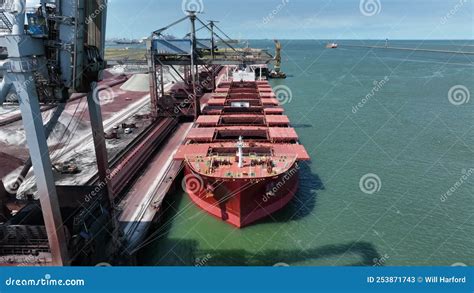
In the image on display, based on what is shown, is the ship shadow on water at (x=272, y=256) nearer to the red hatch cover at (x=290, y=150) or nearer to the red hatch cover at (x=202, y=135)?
the red hatch cover at (x=290, y=150)

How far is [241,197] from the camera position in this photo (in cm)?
1819

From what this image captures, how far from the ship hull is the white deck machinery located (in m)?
8.46

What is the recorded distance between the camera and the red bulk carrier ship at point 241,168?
1841cm

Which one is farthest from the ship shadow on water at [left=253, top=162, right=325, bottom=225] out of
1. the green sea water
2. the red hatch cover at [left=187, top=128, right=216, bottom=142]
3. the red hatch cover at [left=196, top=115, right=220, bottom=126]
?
the red hatch cover at [left=196, top=115, right=220, bottom=126]

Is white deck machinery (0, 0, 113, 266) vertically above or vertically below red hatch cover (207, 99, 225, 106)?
above

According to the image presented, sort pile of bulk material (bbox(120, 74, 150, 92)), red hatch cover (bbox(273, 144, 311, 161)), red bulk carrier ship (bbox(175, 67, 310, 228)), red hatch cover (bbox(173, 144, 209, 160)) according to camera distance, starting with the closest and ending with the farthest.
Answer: red bulk carrier ship (bbox(175, 67, 310, 228)) < red hatch cover (bbox(273, 144, 311, 161)) < red hatch cover (bbox(173, 144, 209, 160)) < pile of bulk material (bbox(120, 74, 150, 92))

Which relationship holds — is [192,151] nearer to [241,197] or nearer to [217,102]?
[241,197]

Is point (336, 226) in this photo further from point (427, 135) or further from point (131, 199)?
point (427, 135)

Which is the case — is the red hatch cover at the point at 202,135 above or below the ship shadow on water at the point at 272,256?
above

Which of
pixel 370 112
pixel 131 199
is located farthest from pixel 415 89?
pixel 131 199

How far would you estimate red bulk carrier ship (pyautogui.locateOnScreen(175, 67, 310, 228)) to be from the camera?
60.4 ft

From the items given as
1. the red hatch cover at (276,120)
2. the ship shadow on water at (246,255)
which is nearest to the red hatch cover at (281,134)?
the red hatch cover at (276,120)

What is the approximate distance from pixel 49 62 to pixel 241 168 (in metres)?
11.4

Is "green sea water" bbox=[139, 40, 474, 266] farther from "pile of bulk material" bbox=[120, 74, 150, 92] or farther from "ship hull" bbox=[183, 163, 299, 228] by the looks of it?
"pile of bulk material" bbox=[120, 74, 150, 92]
